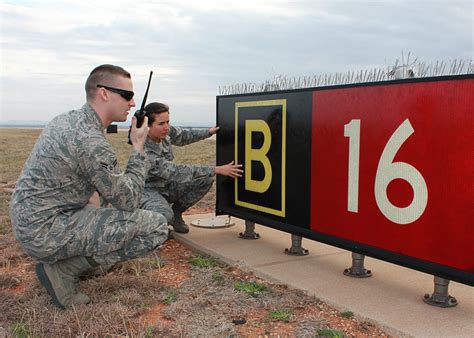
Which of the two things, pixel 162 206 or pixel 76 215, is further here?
pixel 162 206

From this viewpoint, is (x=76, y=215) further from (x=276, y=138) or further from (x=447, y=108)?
(x=447, y=108)

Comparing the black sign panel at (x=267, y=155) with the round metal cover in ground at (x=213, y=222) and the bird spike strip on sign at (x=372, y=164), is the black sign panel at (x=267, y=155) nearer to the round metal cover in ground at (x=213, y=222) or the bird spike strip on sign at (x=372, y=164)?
the bird spike strip on sign at (x=372, y=164)

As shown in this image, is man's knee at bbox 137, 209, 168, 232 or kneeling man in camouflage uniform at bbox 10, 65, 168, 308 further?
man's knee at bbox 137, 209, 168, 232

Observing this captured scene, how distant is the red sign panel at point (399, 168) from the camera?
3047mm

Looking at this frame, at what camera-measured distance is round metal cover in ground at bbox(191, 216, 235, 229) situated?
582 centimetres

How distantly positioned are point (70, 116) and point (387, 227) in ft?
7.32

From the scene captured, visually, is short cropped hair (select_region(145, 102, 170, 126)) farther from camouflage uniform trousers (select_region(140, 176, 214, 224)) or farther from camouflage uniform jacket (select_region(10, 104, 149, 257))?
camouflage uniform jacket (select_region(10, 104, 149, 257))

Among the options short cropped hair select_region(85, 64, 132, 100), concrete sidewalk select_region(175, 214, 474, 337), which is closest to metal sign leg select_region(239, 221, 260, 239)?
concrete sidewalk select_region(175, 214, 474, 337)

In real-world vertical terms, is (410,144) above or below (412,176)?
above

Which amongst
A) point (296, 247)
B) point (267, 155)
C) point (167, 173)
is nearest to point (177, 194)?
point (167, 173)

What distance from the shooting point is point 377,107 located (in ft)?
11.5

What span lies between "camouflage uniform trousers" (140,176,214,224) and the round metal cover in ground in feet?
1.34

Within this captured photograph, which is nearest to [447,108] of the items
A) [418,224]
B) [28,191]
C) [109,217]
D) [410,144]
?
[410,144]

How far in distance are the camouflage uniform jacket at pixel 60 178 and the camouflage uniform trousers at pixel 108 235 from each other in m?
0.07
